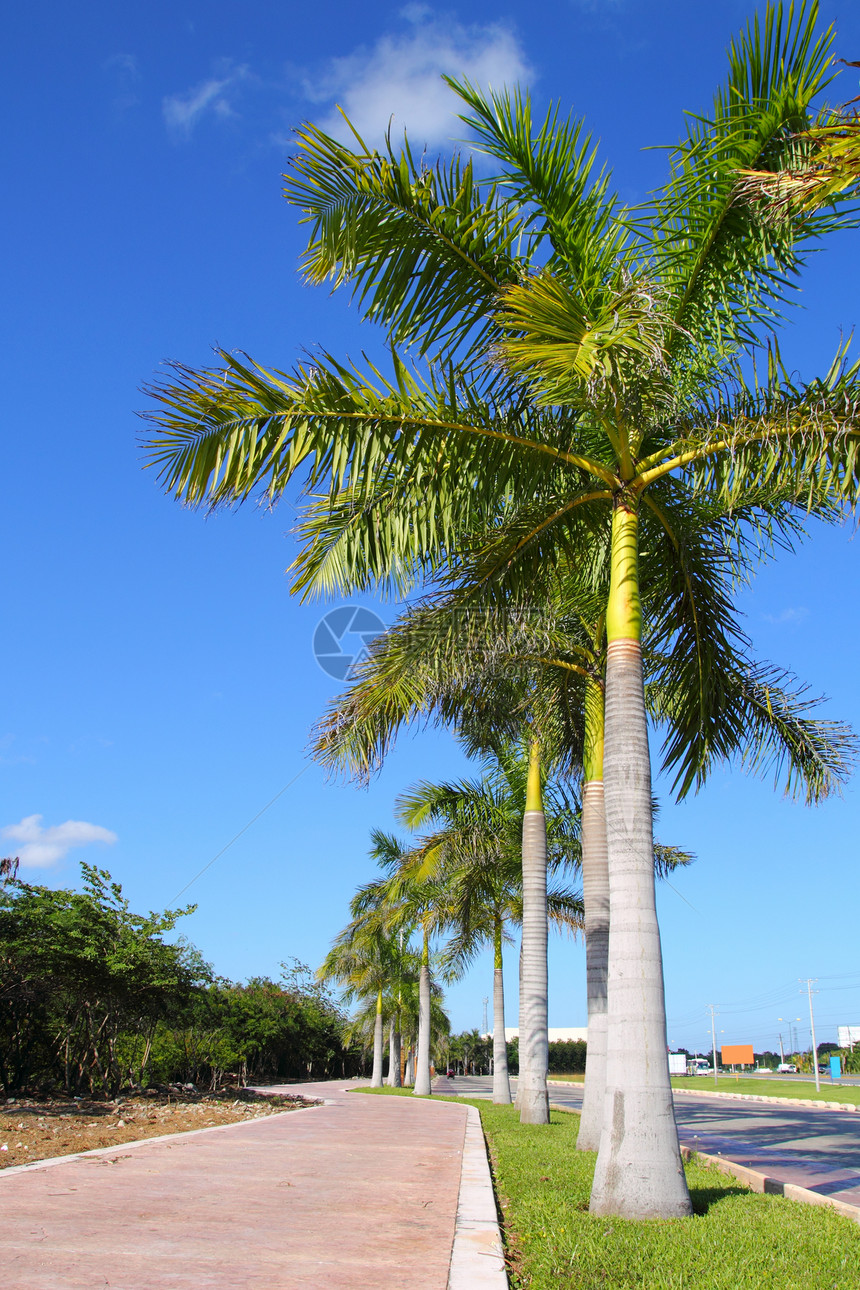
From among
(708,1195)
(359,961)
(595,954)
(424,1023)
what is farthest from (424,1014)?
(708,1195)

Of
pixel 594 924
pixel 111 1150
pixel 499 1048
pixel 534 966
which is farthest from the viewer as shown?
pixel 499 1048

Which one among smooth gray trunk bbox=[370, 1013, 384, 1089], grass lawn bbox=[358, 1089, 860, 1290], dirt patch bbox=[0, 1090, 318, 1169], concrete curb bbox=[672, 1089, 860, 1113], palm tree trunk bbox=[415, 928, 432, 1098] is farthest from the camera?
smooth gray trunk bbox=[370, 1013, 384, 1089]

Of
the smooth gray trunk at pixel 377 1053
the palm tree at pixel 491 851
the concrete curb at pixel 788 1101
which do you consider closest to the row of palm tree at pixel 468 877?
the palm tree at pixel 491 851

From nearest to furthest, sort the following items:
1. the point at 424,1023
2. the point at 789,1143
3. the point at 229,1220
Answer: the point at 229,1220
the point at 789,1143
the point at 424,1023

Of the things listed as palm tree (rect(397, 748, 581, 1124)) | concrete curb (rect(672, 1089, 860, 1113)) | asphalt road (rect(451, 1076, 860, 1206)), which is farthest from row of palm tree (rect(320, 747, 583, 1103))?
concrete curb (rect(672, 1089, 860, 1113))

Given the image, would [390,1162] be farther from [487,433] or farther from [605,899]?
[487,433]

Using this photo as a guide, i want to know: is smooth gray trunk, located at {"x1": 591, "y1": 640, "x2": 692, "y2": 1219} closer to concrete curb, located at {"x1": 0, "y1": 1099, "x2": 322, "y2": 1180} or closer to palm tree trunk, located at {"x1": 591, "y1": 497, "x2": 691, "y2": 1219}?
palm tree trunk, located at {"x1": 591, "y1": 497, "x2": 691, "y2": 1219}

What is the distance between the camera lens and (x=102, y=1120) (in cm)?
1438

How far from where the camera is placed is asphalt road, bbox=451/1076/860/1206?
37.4ft

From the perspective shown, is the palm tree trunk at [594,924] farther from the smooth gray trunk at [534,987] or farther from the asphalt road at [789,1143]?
the smooth gray trunk at [534,987]

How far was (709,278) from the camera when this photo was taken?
763 centimetres

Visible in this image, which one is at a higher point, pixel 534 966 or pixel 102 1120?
pixel 534 966

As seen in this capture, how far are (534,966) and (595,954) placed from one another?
4483mm

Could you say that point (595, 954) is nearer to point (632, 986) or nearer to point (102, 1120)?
point (632, 986)
